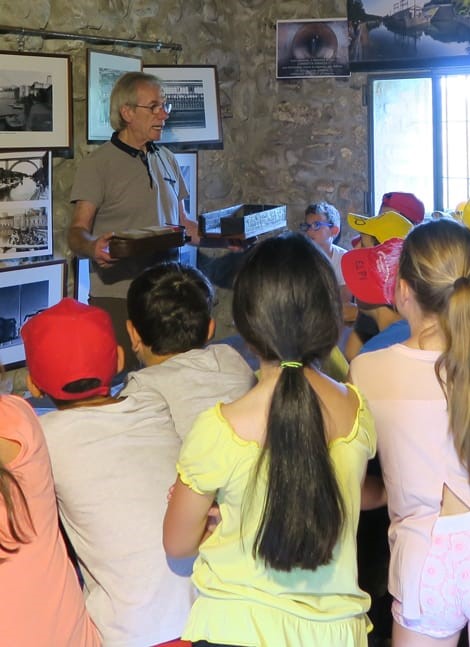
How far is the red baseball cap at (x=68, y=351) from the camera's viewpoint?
174 centimetres

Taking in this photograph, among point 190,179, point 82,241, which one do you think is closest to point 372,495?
point 82,241

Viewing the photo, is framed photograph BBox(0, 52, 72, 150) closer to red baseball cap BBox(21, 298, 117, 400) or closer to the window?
the window

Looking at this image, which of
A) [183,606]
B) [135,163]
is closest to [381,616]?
[183,606]

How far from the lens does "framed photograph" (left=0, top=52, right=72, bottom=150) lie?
3967mm

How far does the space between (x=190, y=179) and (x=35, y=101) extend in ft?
4.54

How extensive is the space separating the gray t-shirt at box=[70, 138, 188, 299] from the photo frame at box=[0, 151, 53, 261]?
0.42 m

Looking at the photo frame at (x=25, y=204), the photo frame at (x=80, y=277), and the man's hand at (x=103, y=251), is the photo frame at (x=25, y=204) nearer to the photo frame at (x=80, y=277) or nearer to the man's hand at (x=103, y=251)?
the photo frame at (x=80, y=277)

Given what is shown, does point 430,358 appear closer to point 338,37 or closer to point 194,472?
point 194,472

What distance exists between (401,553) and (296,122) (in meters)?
4.31

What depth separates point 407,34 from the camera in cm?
549

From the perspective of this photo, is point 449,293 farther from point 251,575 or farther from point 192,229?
point 192,229

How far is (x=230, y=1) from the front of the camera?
5578 mm

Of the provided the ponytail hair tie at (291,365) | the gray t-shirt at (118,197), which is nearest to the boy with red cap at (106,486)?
the ponytail hair tie at (291,365)

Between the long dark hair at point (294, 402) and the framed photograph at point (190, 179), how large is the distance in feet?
12.4
